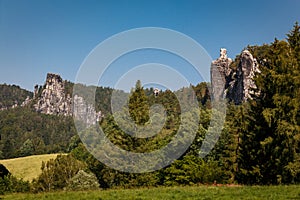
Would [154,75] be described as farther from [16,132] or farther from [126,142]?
[16,132]

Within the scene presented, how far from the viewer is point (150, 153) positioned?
33938 millimetres

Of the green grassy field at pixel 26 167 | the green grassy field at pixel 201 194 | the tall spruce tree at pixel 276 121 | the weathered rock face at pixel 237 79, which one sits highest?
the weathered rock face at pixel 237 79

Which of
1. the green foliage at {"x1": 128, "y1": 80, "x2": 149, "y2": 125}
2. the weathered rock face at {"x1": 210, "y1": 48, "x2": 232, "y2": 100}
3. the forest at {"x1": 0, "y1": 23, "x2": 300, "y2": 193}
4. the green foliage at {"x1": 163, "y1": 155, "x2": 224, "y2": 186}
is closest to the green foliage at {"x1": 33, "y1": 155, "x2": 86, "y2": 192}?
the forest at {"x1": 0, "y1": 23, "x2": 300, "y2": 193}

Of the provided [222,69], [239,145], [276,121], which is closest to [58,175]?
[239,145]

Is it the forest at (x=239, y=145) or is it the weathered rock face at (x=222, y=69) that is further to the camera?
the weathered rock face at (x=222, y=69)

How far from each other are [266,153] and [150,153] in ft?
46.7

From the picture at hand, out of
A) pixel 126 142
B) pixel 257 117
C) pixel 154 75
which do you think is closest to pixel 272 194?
pixel 257 117

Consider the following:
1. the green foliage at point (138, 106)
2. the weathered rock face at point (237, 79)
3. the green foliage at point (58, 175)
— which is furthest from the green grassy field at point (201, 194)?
the weathered rock face at point (237, 79)

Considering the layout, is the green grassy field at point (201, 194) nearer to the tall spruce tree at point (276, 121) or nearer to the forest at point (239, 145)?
the tall spruce tree at point (276, 121)

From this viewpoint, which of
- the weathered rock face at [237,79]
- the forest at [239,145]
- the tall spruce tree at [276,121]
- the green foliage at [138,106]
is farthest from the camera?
the weathered rock face at [237,79]

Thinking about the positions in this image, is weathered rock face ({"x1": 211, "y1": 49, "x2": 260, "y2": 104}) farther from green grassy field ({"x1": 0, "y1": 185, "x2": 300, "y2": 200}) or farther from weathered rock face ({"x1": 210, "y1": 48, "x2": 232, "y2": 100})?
green grassy field ({"x1": 0, "y1": 185, "x2": 300, "y2": 200})

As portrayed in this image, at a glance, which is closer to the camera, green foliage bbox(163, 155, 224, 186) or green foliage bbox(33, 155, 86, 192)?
green foliage bbox(163, 155, 224, 186)

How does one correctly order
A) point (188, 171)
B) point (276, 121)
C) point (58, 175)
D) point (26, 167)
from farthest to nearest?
point (26, 167) → point (58, 175) → point (188, 171) → point (276, 121)

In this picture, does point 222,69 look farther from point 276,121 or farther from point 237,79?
point 276,121
